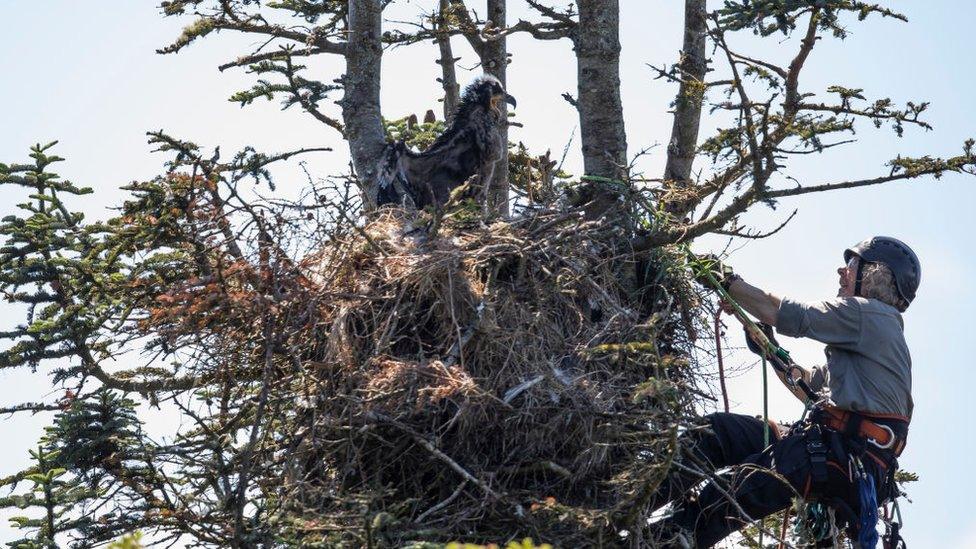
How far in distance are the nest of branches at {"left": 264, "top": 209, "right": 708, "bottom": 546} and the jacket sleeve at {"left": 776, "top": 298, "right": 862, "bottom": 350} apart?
694 mm

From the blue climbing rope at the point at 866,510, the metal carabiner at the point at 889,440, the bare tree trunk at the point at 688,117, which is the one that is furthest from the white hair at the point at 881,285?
the bare tree trunk at the point at 688,117

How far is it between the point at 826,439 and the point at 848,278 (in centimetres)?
120

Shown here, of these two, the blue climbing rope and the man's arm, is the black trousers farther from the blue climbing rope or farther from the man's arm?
the man's arm

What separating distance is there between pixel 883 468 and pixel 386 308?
311 cm

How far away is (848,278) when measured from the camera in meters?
9.45

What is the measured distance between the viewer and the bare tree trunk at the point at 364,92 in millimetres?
10617

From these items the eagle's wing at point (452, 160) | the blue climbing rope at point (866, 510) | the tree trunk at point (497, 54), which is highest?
the tree trunk at point (497, 54)

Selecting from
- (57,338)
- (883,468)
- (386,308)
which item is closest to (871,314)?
(883,468)

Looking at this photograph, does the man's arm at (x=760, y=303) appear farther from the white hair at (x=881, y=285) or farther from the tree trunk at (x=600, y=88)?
the tree trunk at (x=600, y=88)

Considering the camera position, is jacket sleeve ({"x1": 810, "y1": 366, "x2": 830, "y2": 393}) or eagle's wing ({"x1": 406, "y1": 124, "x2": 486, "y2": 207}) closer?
jacket sleeve ({"x1": 810, "y1": 366, "x2": 830, "y2": 393})

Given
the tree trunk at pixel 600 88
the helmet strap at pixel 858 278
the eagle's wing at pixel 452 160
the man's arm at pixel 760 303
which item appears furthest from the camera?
the eagle's wing at pixel 452 160

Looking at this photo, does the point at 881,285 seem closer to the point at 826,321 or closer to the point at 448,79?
the point at 826,321

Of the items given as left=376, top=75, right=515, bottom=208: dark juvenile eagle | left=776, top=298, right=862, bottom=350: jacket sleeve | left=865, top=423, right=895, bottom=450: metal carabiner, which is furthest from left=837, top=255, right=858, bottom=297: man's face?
left=376, top=75, right=515, bottom=208: dark juvenile eagle

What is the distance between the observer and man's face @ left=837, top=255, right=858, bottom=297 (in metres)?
9.41
